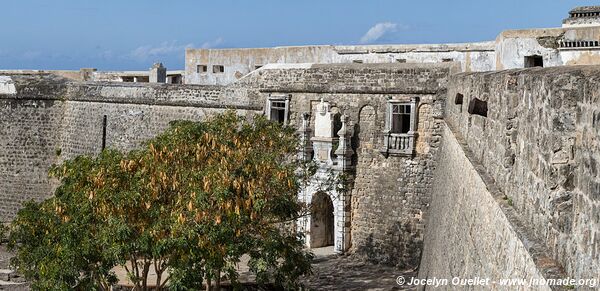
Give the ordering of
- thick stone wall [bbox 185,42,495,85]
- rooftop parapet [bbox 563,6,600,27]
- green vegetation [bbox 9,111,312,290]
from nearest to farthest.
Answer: green vegetation [bbox 9,111,312,290]
rooftop parapet [bbox 563,6,600,27]
thick stone wall [bbox 185,42,495,85]

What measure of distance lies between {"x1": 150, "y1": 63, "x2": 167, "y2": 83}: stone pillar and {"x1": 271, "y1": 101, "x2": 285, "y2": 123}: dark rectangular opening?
1209cm

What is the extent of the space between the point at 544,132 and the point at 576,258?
3.76 feet

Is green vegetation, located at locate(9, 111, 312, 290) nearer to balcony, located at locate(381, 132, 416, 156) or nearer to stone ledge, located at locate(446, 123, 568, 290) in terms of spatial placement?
balcony, located at locate(381, 132, 416, 156)

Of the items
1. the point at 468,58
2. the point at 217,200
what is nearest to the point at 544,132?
the point at 217,200

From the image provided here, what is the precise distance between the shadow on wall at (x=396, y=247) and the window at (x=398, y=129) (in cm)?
163

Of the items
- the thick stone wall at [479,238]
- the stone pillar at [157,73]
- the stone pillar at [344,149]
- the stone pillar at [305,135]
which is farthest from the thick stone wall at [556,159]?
the stone pillar at [157,73]

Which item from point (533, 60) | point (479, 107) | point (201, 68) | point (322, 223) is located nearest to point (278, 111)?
point (322, 223)

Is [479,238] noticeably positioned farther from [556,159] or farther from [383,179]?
[383,179]

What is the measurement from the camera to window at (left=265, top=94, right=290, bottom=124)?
65.6 ft

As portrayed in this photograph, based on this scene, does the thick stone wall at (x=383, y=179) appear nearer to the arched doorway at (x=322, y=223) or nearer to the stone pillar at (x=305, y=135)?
the stone pillar at (x=305, y=135)

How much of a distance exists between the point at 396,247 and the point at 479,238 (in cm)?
1164

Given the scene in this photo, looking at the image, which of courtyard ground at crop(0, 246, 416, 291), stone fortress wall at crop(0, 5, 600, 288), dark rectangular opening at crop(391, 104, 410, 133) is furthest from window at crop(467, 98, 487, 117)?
dark rectangular opening at crop(391, 104, 410, 133)

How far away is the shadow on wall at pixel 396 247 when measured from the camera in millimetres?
18109

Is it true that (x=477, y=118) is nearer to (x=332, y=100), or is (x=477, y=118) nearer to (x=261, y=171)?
(x=261, y=171)
